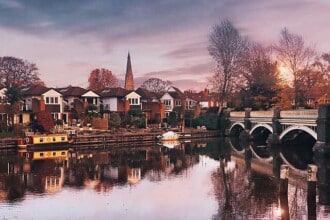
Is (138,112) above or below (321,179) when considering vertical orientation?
above

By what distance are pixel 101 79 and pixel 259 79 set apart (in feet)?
166

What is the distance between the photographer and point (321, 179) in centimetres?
3089

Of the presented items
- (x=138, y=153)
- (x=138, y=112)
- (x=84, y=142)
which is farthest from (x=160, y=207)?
(x=138, y=112)

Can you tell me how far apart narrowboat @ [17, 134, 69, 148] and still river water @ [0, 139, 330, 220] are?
7.92 meters

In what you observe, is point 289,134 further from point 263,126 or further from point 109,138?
point 109,138

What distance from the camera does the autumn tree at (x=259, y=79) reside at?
72.0m

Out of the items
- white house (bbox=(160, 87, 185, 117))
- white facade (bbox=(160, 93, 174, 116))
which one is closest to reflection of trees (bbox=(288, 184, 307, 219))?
white house (bbox=(160, 87, 185, 117))

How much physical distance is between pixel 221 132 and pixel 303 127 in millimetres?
30715

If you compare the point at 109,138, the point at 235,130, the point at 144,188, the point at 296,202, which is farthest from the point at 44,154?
the point at 296,202

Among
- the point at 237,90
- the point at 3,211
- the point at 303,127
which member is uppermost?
the point at 237,90

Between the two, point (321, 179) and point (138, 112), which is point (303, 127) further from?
point (138, 112)

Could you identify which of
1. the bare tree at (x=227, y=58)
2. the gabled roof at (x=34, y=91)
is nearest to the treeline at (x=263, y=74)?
the bare tree at (x=227, y=58)

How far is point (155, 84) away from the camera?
124188mm

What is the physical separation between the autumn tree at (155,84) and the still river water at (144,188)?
7499 cm
